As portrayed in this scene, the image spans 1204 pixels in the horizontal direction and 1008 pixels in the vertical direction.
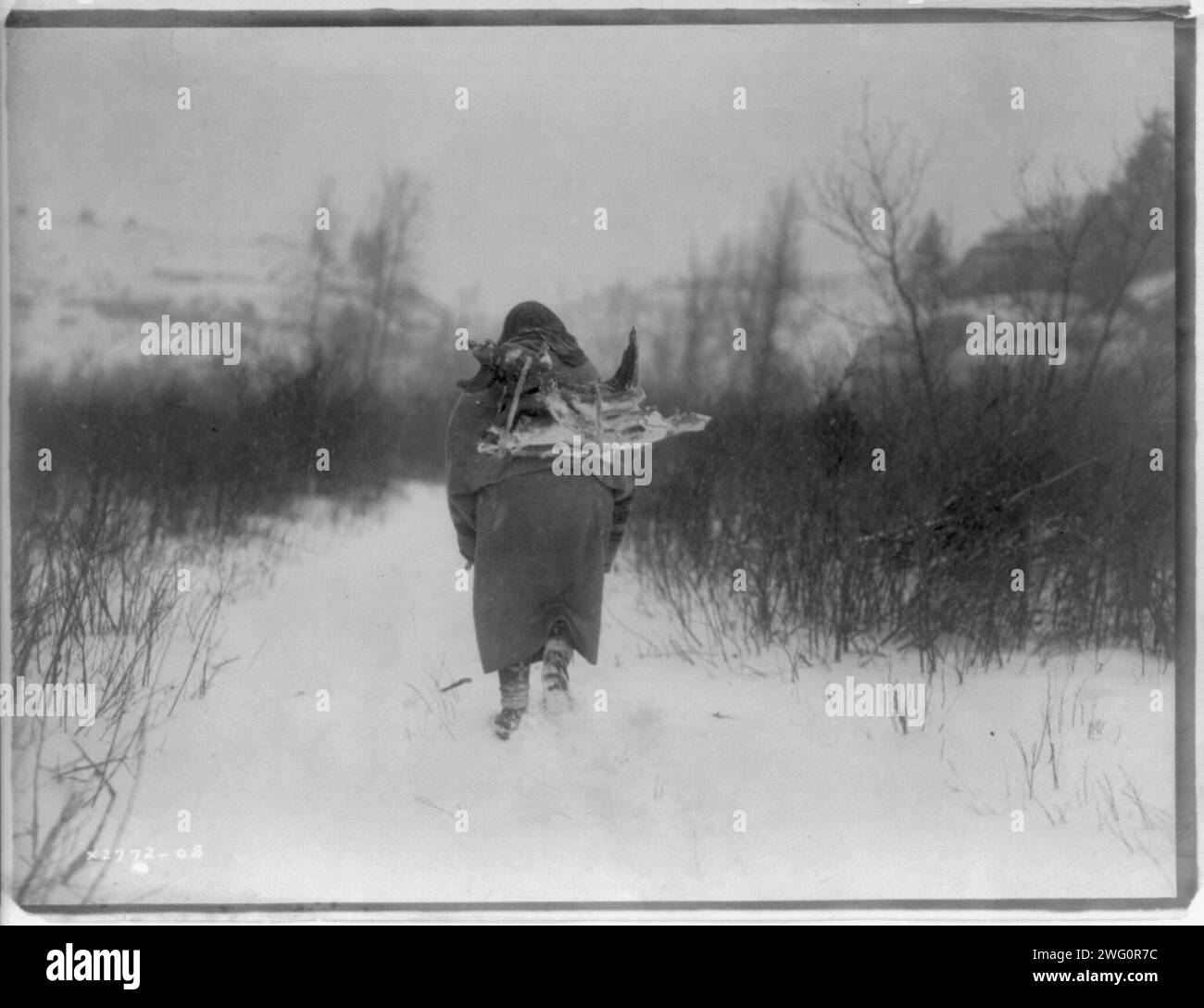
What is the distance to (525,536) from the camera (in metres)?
2.63

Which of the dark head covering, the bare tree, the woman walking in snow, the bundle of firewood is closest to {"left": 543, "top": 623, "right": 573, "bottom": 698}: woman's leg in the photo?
the woman walking in snow

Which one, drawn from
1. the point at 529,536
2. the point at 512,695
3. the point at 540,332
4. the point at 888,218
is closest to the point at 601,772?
the point at 512,695

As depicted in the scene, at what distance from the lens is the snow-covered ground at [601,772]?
2734 millimetres

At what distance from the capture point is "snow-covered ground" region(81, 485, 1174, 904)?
108 inches

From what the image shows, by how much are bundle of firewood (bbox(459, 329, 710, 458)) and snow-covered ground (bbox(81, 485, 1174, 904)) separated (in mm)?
327

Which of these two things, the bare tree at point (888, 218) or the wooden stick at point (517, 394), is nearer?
the wooden stick at point (517, 394)

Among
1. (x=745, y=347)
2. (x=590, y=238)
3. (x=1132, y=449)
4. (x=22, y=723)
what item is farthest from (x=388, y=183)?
(x=1132, y=449)

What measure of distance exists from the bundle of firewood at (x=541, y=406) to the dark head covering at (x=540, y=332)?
3 centimetres

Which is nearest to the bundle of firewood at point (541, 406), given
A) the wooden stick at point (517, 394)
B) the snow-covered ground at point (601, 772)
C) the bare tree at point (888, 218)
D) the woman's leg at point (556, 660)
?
the wooden stick at point (517, 394)

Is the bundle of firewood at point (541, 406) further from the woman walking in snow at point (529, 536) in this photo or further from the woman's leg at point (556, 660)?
the woman's leg at point (556, 660)

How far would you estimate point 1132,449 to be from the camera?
2.77 meters

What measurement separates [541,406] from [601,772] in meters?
1.02

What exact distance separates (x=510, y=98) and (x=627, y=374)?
0.84 meters

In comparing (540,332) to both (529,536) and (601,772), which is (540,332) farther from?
(601,772)
